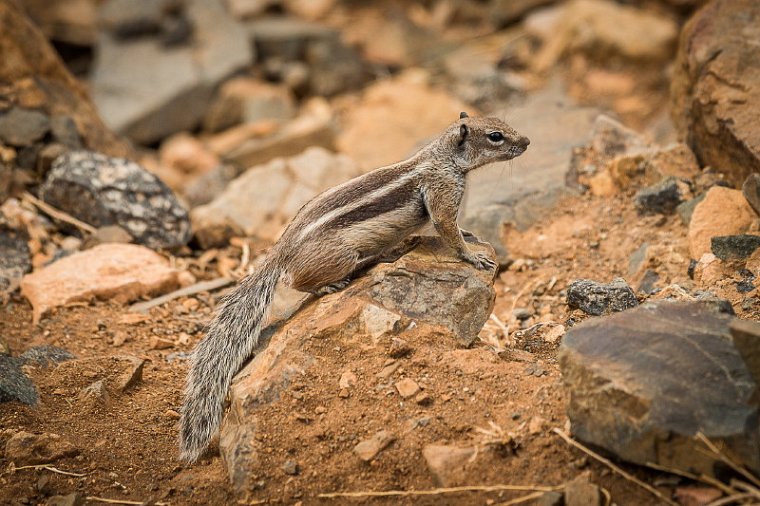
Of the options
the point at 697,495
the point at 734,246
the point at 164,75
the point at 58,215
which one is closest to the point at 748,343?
the point at 697,495

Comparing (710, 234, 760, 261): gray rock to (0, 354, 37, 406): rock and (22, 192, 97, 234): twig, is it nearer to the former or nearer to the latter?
(0, 354, 37, 406): rock

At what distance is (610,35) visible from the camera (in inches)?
476

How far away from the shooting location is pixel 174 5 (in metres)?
14.3

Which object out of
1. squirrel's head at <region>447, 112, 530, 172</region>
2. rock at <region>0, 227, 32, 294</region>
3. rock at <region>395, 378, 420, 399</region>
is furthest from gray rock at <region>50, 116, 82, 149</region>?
rock at <region>395, 378, 420, 399</region>

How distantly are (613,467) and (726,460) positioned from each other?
53 centimetres

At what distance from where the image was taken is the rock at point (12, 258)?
259 inches

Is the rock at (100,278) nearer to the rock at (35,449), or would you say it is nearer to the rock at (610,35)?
the rock at (35,449)

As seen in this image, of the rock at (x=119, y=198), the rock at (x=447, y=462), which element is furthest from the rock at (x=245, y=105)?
the rock at (x=447, y=462)

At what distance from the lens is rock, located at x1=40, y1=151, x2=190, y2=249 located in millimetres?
7312

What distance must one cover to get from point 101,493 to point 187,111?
10085mm

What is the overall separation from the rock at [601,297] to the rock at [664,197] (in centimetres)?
146

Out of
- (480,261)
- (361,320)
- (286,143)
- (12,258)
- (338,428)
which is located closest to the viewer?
(338,428)

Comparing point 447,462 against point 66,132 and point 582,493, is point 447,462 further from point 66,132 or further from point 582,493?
point 66,132

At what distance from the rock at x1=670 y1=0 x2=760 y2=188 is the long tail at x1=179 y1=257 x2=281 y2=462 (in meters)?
3.93
